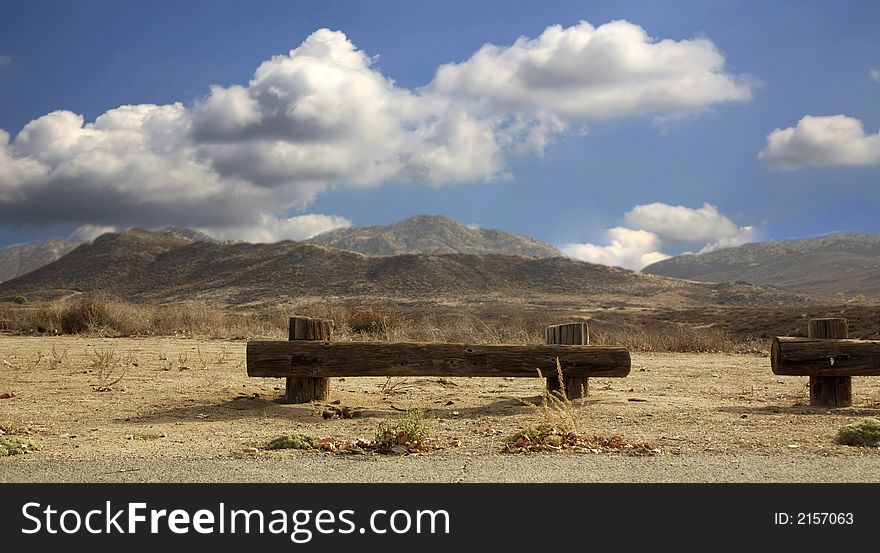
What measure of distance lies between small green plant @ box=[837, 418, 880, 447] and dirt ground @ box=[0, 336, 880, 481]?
0.59 feet

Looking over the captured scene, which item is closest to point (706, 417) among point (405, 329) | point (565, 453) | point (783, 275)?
point (565, 453)

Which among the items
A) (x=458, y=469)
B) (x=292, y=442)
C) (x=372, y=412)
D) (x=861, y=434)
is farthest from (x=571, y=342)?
(x=458, y=469)

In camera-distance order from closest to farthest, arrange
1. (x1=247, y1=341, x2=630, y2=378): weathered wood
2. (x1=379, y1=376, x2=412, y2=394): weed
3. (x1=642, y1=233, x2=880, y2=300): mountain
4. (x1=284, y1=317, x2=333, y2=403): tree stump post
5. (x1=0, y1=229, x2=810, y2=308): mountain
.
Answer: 1. (x1=247, y1=341, x2=630, y2=378): weathered wood
2. (x1=284, y1=317, x2=333, y2=403): tree stump post
3. (x1=379, y1=376, x2=412, y2=394): weed
4. (x1=0, y1=229, x2=810, y2=308): mountain
5. (x1=642, y1=233, x2=880, y2=300): mountain

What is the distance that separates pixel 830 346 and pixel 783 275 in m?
166

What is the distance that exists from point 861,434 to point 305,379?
6.12 m

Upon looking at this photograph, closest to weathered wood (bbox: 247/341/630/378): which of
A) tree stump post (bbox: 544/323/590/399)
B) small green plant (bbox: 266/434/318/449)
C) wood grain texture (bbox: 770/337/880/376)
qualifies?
tree stump post (bbox: 544/323/590/399)

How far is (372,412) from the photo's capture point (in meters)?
9.58

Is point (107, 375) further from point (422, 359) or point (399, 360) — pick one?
point (422, 359)

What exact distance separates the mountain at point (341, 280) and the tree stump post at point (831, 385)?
55.1 metres

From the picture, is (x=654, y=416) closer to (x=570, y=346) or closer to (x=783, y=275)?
(x=570, y=346)

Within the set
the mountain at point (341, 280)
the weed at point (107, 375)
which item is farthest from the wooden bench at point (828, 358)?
the mountain at point (341, 280)

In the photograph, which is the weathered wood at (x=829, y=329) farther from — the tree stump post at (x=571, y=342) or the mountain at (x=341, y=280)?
the mountain at (x=341, y=280)

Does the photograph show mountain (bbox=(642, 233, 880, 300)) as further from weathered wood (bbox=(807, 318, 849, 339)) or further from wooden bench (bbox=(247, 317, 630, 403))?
wooden bench (bbox=(247, 317, 630, 403))

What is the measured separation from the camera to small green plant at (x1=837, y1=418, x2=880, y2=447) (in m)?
7.07
